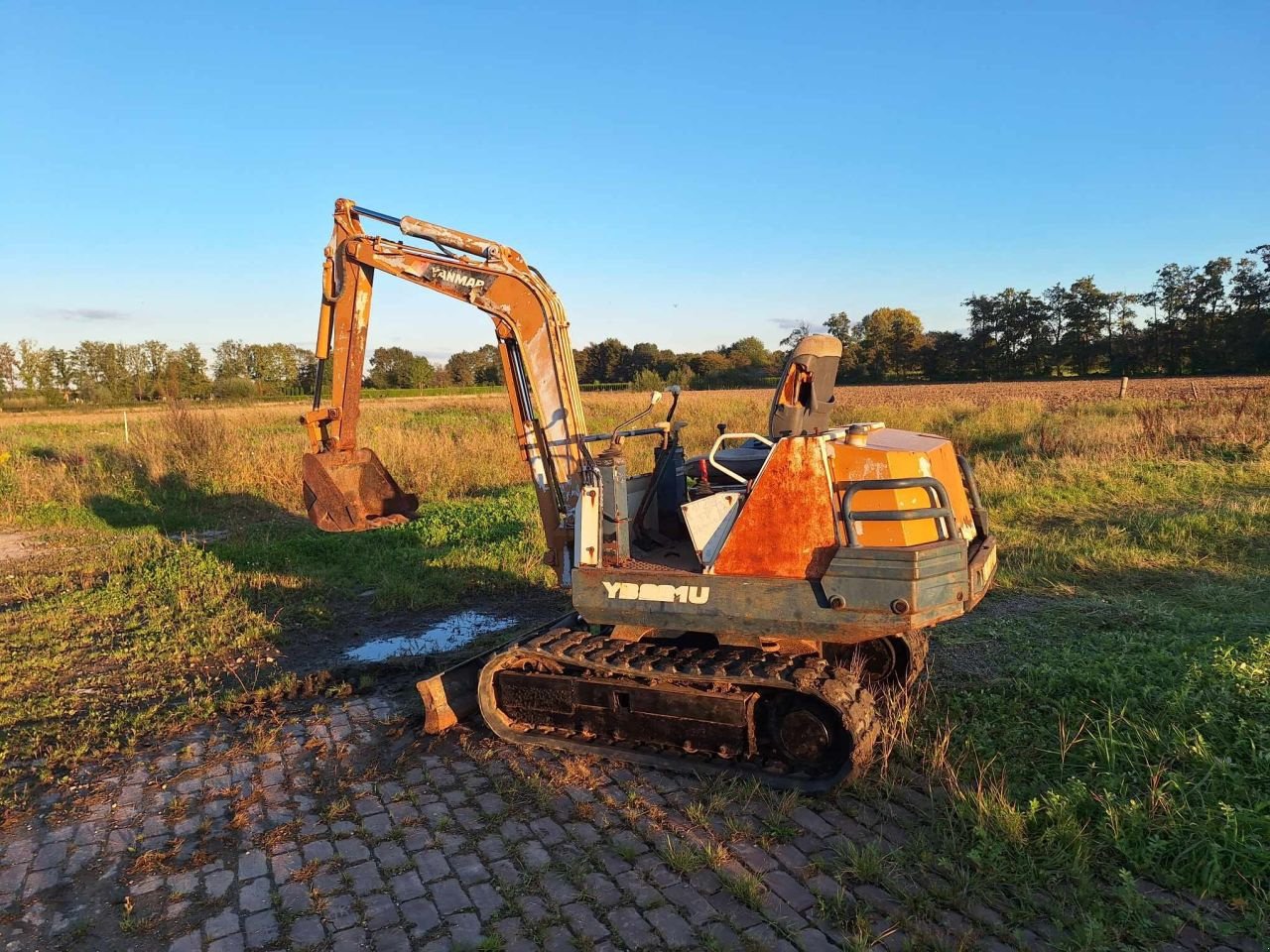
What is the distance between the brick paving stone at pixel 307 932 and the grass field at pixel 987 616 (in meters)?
2.32

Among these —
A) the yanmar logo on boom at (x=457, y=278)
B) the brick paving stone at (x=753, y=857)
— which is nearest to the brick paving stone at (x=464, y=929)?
the brick paving stone at (x=753, y=857)

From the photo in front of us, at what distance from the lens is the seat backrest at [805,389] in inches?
200

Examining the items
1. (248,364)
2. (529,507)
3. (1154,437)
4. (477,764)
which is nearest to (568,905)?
(477,764)

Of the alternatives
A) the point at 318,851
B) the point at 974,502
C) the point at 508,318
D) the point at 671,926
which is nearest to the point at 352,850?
the point at 318,851

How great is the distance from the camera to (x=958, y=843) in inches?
155

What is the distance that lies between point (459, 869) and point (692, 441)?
1874 cm

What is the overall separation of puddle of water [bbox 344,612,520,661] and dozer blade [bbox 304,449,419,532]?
44.3 inches

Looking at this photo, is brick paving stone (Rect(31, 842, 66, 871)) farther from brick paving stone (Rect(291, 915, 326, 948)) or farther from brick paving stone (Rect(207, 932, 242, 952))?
brick paving stone (Rect(291, 915, 326, 948))

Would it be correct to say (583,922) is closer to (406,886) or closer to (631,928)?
(631,928)

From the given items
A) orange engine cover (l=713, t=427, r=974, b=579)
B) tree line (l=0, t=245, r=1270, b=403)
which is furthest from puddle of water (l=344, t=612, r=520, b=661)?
tree line (l=0, t=245, r=1270, b=403)

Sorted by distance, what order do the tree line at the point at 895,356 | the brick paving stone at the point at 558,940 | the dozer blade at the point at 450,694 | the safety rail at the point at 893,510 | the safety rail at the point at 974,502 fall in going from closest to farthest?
the brick paving stone at the point at 558,940, the safety rail at the point at 893,510, the dozer blade at the point at 450,694, the safety rail at the point at 974,502, the tree line at the point at 895,356

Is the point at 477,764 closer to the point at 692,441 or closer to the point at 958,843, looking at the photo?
the point at 958,843

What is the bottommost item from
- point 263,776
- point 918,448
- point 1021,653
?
point 263,776

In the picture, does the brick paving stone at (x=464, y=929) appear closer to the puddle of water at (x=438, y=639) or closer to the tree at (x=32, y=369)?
the puddle of water at (x=438, y=639)
